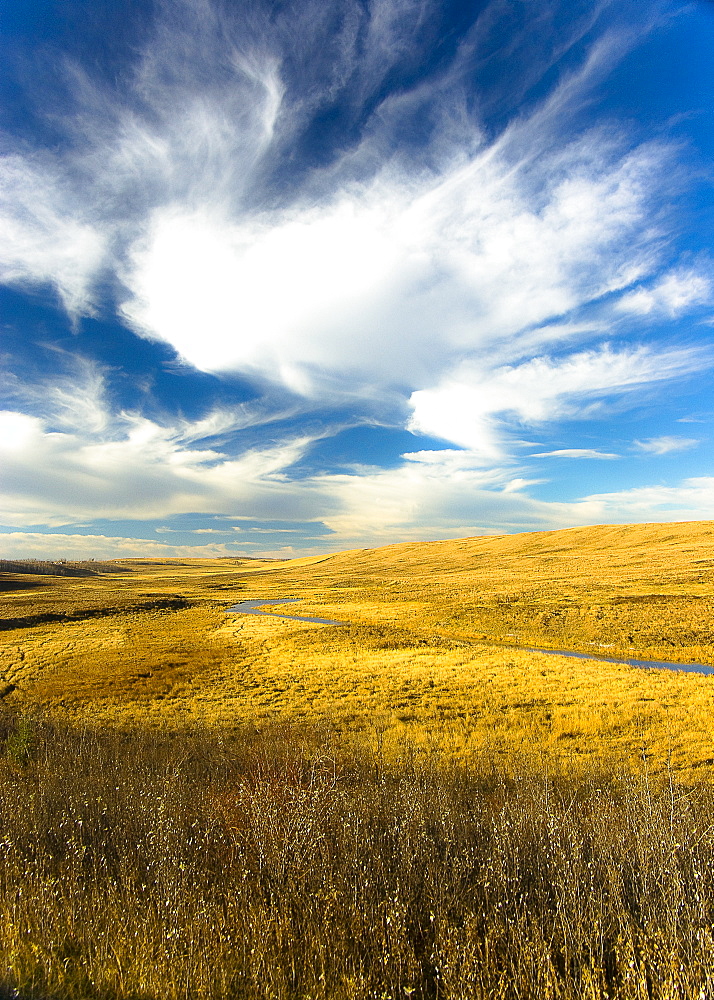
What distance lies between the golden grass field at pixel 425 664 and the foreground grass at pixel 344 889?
652 cm

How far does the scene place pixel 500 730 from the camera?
16578 mm

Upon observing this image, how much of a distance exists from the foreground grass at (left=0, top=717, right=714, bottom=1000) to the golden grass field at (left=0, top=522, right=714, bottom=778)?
6525 mm

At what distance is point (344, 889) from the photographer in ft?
18.6

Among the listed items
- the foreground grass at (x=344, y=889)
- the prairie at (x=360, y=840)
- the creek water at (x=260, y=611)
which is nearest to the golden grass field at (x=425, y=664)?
the prairie at (x=360, y=840)

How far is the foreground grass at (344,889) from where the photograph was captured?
14.5 feet

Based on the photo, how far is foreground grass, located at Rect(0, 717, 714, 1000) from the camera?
14.5 feet

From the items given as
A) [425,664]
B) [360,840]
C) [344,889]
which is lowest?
[425,664]

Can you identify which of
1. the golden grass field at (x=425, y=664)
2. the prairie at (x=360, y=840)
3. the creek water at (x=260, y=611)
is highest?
the prairie at (x=360, y=840)

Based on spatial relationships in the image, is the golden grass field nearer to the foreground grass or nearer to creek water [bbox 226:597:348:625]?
creek water [bbox 226:597:348:625]

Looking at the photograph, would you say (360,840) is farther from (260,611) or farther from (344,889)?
(260,611)

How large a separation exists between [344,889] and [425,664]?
24.2 metres

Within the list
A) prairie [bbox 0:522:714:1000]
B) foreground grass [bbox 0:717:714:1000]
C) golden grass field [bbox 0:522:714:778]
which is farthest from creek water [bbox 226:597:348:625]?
foreground grass [bbox 0:717:714:1000]

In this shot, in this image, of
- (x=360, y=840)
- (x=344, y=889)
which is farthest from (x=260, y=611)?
(x=344, y=889)

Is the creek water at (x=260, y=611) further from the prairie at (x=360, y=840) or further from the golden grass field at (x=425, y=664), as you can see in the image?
the prairie at (x=360, y=840)
